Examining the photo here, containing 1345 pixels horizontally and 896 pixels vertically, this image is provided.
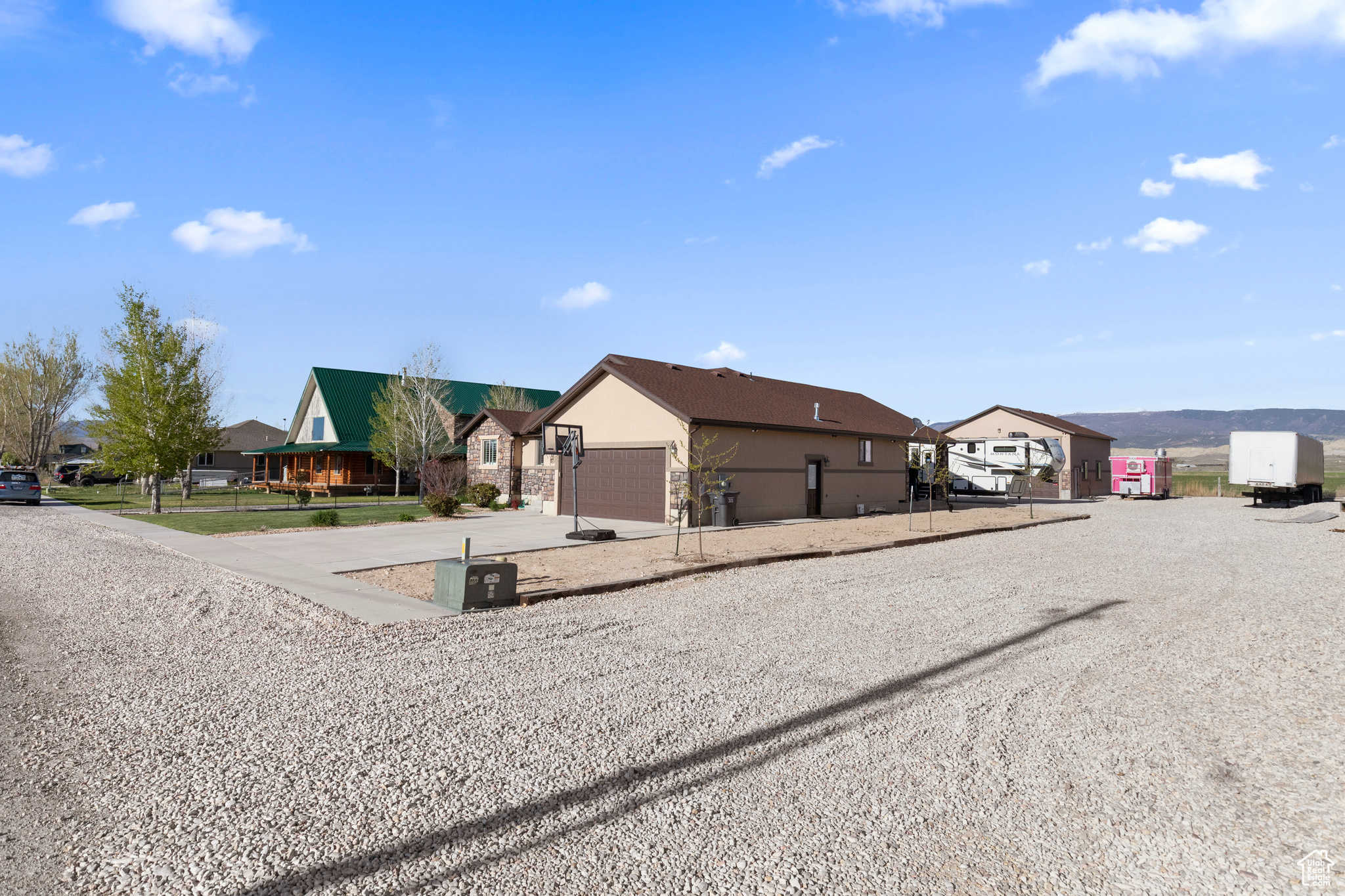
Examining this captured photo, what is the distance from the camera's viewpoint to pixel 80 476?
180ft

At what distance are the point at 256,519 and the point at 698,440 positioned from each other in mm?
15130

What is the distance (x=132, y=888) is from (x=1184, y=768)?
6.25m

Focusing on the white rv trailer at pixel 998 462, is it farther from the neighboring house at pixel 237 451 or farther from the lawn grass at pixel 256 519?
the neighboring house at pixel 237 451

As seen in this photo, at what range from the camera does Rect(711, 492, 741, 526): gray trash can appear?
2342cm

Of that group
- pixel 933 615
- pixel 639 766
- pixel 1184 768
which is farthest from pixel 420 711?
pixel 933 615

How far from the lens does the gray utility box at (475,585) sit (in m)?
10.1

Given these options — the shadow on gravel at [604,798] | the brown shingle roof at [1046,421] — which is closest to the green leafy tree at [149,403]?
the shadow on gravel at [604,798]

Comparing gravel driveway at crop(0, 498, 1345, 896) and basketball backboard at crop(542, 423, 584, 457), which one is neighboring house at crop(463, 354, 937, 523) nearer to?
basketball backboard at crop(542, 423, 584, 457)

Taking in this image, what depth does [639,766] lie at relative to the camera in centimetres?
495

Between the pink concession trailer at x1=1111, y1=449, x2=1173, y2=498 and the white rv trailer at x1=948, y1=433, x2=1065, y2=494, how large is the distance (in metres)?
6.93

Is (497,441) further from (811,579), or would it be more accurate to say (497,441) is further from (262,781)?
(262,781)

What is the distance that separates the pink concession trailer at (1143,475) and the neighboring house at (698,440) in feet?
61.5

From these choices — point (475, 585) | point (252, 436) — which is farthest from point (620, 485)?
point (252, 436)
